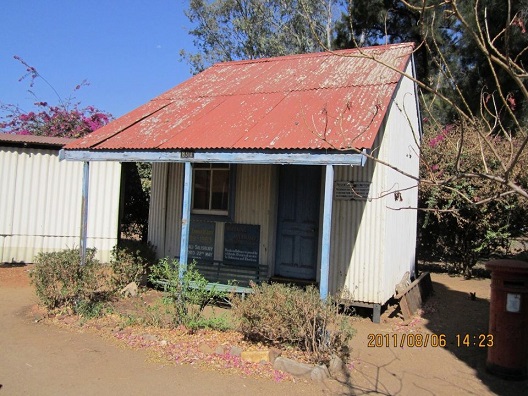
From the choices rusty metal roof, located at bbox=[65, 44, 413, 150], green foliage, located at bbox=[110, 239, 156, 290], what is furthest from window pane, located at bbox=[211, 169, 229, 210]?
green foliage, located at bbox=[110, 239, 156, 290]

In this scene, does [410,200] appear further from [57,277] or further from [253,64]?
[57,277]

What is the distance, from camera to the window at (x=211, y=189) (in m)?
8.34

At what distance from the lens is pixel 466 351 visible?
571cm

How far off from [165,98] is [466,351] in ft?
23.7

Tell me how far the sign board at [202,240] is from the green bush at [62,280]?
86.2 inches

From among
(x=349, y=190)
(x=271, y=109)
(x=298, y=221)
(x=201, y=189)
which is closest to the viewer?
(x=349, y=190)

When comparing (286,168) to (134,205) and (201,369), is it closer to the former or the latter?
(201,369)

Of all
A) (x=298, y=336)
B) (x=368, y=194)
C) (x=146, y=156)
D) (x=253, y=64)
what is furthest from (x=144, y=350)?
(x=253, y=64)

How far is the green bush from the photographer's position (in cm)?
636

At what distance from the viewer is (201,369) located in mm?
4699

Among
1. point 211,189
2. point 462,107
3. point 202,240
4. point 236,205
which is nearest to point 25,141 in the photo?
point 211,189

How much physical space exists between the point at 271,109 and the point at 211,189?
2107mm
